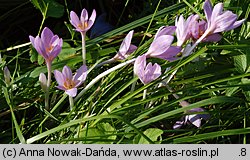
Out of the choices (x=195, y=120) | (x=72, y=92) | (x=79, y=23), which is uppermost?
(x=79, y=23)

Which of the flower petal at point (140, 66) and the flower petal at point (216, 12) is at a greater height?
the flower petal at point (216, 12)

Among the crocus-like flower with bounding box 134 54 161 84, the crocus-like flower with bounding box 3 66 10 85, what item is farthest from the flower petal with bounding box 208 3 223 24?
the crocus-like flower with bounding box 3 66 10 85

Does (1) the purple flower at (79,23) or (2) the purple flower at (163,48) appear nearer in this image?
(2) the purple flower at (163,48)

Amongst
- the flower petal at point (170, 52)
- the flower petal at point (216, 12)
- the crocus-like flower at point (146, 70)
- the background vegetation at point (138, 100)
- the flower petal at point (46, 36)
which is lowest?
the background vegetation at point (138, 100)

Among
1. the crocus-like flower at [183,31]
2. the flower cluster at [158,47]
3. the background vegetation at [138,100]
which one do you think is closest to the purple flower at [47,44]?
the flower cluster at [158,47]

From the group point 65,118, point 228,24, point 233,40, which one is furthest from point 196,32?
point 65,118

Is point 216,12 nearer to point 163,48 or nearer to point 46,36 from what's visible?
point 163,48

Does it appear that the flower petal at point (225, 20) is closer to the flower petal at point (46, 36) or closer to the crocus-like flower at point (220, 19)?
the crocus-like flower at point (220, 19)

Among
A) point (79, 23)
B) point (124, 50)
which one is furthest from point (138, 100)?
point (79, 23)

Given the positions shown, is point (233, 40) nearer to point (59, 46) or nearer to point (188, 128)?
point (188, 128)
